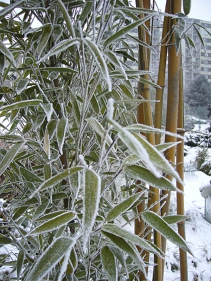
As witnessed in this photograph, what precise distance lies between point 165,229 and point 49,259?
18 cm

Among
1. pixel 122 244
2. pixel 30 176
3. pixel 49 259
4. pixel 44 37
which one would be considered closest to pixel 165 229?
pixel 122 244

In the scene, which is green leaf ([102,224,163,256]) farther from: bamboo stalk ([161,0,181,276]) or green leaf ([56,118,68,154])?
bamboo stalk ([161,0,181,276])

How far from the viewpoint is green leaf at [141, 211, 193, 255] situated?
1.17ft

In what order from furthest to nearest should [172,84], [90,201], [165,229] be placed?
[172,84] < [165,229] < [90,201]

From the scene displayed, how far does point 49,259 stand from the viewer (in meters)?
0.30

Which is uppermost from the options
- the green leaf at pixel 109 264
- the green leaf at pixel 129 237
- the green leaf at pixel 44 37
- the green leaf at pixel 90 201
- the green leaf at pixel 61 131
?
the green leaf at pixel 44 37

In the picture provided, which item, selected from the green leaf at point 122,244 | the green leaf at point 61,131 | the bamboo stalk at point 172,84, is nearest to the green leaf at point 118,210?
the green leaf at point 122,244

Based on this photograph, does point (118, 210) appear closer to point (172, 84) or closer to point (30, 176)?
point (30, 176)

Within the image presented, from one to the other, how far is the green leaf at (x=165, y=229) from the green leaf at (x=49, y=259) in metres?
0.13

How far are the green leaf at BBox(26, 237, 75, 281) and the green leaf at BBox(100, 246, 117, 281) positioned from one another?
3.8 inches

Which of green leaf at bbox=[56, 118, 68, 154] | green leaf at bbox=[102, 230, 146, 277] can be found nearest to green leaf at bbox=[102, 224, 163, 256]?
green leaf at bbox=[102, 230, 146, 277]

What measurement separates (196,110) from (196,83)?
32.3 inches

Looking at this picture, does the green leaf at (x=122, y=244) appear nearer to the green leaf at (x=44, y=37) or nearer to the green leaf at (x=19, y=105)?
the green leaf at (x=19, y=105)

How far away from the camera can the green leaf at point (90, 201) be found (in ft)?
0.79
